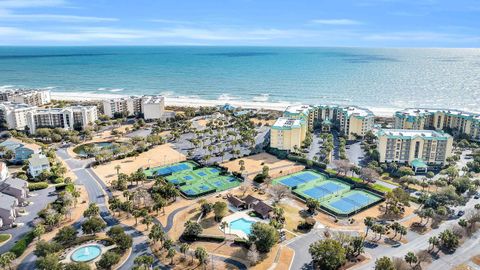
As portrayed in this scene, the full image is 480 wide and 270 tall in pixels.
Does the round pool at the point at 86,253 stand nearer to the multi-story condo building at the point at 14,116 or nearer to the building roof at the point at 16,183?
the building roof at the point at 16,183

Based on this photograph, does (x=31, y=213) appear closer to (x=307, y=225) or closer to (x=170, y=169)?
(x=170, y=169)

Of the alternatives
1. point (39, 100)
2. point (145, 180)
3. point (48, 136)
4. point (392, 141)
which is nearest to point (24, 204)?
point (145, 180)

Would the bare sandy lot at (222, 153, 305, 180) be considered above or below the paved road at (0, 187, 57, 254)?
above

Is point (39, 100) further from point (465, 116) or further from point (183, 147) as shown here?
point (465, 116)

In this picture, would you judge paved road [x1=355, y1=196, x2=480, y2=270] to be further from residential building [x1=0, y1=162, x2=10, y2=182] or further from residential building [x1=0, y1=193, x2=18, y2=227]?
residential building [x1=0, y1=162, x2=10, y2=182]

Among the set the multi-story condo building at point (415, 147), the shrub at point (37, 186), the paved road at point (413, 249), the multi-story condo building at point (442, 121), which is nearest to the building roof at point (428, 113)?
the multi-story condo building at point (442, 121)

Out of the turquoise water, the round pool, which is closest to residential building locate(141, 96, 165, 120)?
the turquoise water

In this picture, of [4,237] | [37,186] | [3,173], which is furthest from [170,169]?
[4,237]
